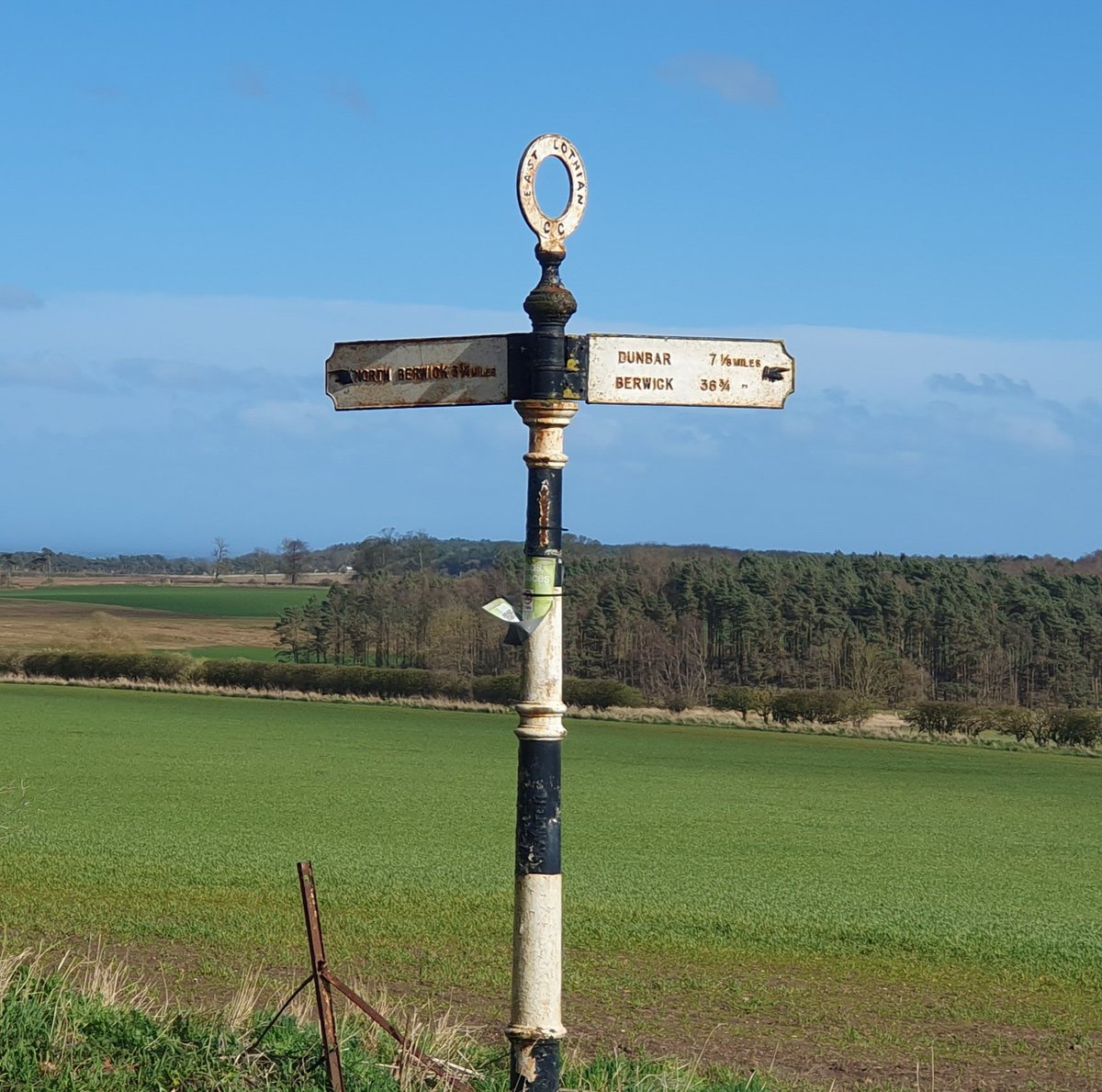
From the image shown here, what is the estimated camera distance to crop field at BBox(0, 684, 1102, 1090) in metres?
11.5

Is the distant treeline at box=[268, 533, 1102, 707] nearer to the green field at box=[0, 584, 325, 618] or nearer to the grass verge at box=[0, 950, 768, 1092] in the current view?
the green field at box=[0, 584, 325, 618]

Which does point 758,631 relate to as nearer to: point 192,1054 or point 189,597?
point 192,1054

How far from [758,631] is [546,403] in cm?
6926

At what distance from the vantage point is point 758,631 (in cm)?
7331

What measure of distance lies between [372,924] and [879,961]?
4.87 m

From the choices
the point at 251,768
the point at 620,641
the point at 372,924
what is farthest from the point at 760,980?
the point at 620,641

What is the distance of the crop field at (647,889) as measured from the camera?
1146 centimetres

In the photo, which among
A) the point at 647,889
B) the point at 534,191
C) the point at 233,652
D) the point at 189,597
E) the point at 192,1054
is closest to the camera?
the point at 534,191

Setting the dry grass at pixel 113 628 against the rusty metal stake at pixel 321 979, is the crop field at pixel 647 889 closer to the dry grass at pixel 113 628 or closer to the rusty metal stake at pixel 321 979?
the rusty metal stake at pixel 321 979

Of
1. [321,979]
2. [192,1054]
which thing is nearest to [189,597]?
[192,1054]

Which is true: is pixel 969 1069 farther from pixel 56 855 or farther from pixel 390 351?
pixel 56 855

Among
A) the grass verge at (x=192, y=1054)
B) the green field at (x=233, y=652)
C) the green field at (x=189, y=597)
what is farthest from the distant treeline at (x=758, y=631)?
the grass verge at (x=192, y=1054)

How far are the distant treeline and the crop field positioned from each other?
1259 inches

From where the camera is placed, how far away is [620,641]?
72000mm
